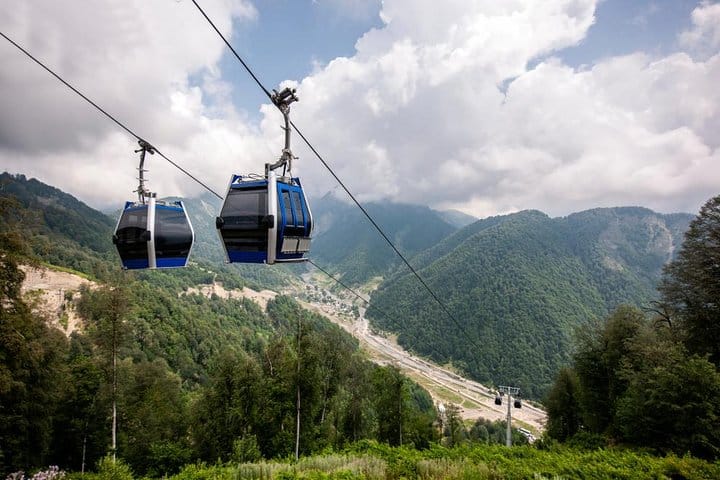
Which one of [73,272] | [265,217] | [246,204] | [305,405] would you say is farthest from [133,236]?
[73,272]

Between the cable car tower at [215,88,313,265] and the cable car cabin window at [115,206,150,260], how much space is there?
142 inches

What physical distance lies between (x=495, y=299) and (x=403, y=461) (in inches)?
6621

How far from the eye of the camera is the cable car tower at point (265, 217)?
288 inches

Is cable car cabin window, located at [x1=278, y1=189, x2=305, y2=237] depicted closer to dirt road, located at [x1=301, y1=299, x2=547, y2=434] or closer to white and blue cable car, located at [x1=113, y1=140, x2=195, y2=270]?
white and blue cable car, located at [x1=113, y1=140, x2=195, y2=270]

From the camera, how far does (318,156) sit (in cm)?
832

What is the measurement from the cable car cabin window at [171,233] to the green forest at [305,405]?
19.3 ft

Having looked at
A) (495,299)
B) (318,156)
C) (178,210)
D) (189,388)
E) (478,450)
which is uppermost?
(318,156)

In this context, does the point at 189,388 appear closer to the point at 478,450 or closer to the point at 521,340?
the point at 478,450

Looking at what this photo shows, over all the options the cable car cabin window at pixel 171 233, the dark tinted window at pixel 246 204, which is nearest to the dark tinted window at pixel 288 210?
the dark tinted window at pixel 246 204

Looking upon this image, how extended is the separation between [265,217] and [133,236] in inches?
211

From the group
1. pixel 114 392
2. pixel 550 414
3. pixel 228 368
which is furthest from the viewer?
pixel 550 414

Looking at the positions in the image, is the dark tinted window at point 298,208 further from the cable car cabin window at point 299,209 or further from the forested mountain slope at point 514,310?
the forested mountain slope at point 514,310

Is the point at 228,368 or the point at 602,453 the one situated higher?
the point at 602,453

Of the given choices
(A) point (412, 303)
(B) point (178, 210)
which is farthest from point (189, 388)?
(A) point (412, 303)
